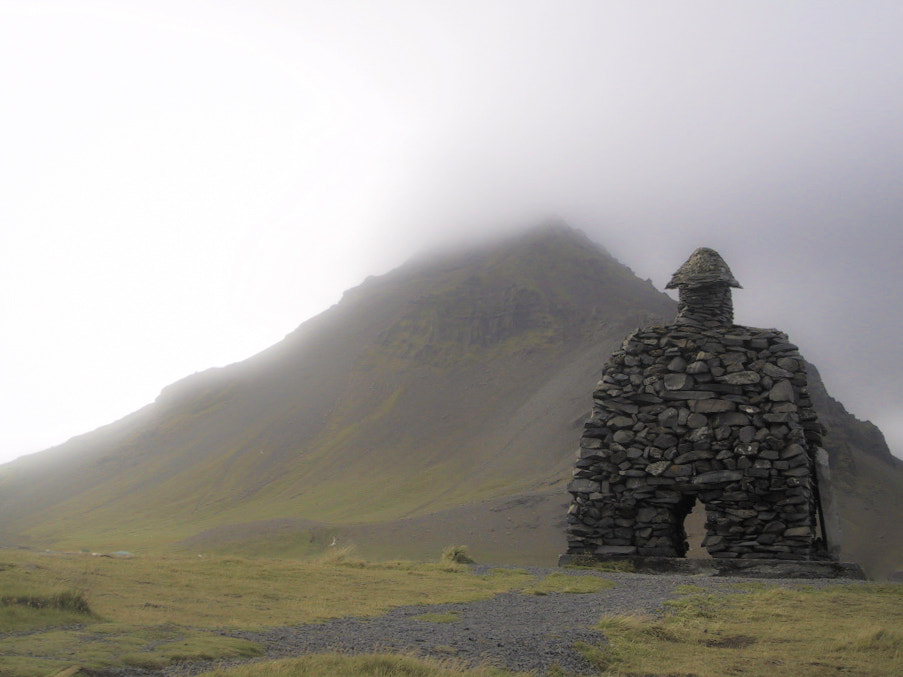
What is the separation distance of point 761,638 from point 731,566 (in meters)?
7.78

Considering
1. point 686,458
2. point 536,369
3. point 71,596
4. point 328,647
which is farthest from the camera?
point 536,369

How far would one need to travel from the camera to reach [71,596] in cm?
909

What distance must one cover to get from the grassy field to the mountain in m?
32.5

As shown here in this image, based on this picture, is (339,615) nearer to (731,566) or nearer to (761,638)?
(761,638)

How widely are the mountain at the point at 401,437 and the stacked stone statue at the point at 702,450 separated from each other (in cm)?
2742

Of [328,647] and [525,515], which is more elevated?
[328,647]

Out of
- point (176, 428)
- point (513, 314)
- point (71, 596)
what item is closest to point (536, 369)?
point (513, 314)

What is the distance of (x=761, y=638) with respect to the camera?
8.75 metres

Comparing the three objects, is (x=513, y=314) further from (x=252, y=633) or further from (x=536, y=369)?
(x=252, y=633)

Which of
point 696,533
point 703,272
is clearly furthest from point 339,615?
point 696,533

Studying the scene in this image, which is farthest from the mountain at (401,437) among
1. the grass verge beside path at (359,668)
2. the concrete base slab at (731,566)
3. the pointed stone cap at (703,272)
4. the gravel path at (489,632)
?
the grass verge beside path at (359,668)

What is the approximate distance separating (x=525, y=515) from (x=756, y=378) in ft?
119

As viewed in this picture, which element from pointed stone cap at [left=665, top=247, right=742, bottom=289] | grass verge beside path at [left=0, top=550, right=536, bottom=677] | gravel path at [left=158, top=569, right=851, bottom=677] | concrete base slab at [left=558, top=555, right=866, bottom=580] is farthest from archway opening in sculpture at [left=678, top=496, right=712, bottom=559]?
gravel path at [left=158, top=569, right=851, bottom=677]

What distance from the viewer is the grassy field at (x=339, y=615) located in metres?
6.58
